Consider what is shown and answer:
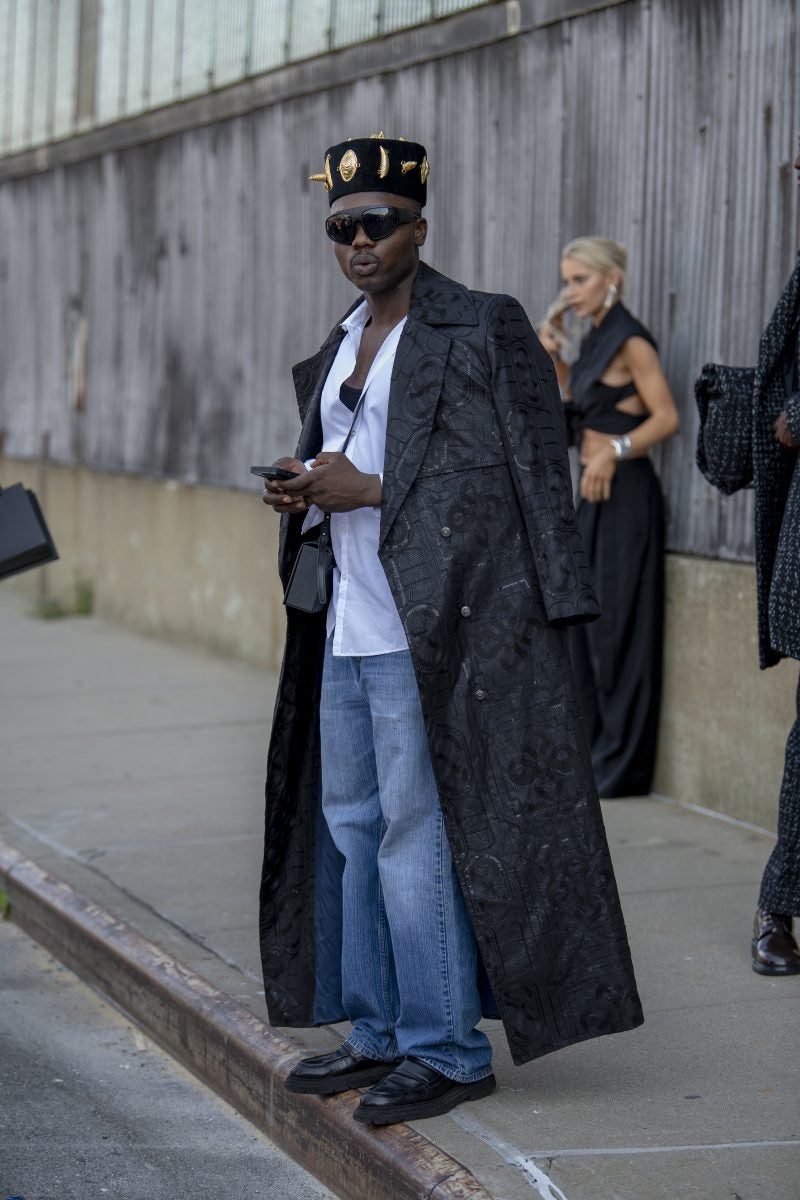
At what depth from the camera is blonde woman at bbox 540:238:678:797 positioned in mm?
6727

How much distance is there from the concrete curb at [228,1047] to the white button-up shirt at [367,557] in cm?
99

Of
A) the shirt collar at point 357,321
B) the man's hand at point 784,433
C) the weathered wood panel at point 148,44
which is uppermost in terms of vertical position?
the weathered wood panel at point 148,44

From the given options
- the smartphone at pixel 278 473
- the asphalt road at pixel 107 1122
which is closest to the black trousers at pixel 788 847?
the asphalt road at pixel 107 1122

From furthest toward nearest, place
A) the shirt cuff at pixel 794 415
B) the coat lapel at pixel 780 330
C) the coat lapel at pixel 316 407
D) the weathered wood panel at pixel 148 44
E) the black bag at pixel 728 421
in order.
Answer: the weathered wood panel at pixel 148 44
the black bag at pixel 728 421
the coat lapel at pixel 780 330
the shirt cuff at pixel 794 415
the coat lapel at pixel 316 407

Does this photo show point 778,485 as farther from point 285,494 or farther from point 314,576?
point 285,494

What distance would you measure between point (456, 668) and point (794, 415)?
1.33 m

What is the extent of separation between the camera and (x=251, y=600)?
10328 mm

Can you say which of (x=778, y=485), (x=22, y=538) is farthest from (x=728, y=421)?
(x=22, y=538)

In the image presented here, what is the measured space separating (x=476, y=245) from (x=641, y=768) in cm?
255

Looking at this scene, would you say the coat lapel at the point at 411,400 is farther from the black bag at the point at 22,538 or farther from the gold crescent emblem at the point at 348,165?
the black bag at the point at 22,538

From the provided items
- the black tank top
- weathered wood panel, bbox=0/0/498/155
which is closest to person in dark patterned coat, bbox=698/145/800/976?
the black tank top

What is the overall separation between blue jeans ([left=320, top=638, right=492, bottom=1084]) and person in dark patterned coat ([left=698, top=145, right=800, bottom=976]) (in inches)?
45.7

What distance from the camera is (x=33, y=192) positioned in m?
13.5

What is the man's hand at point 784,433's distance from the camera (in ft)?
15.0
